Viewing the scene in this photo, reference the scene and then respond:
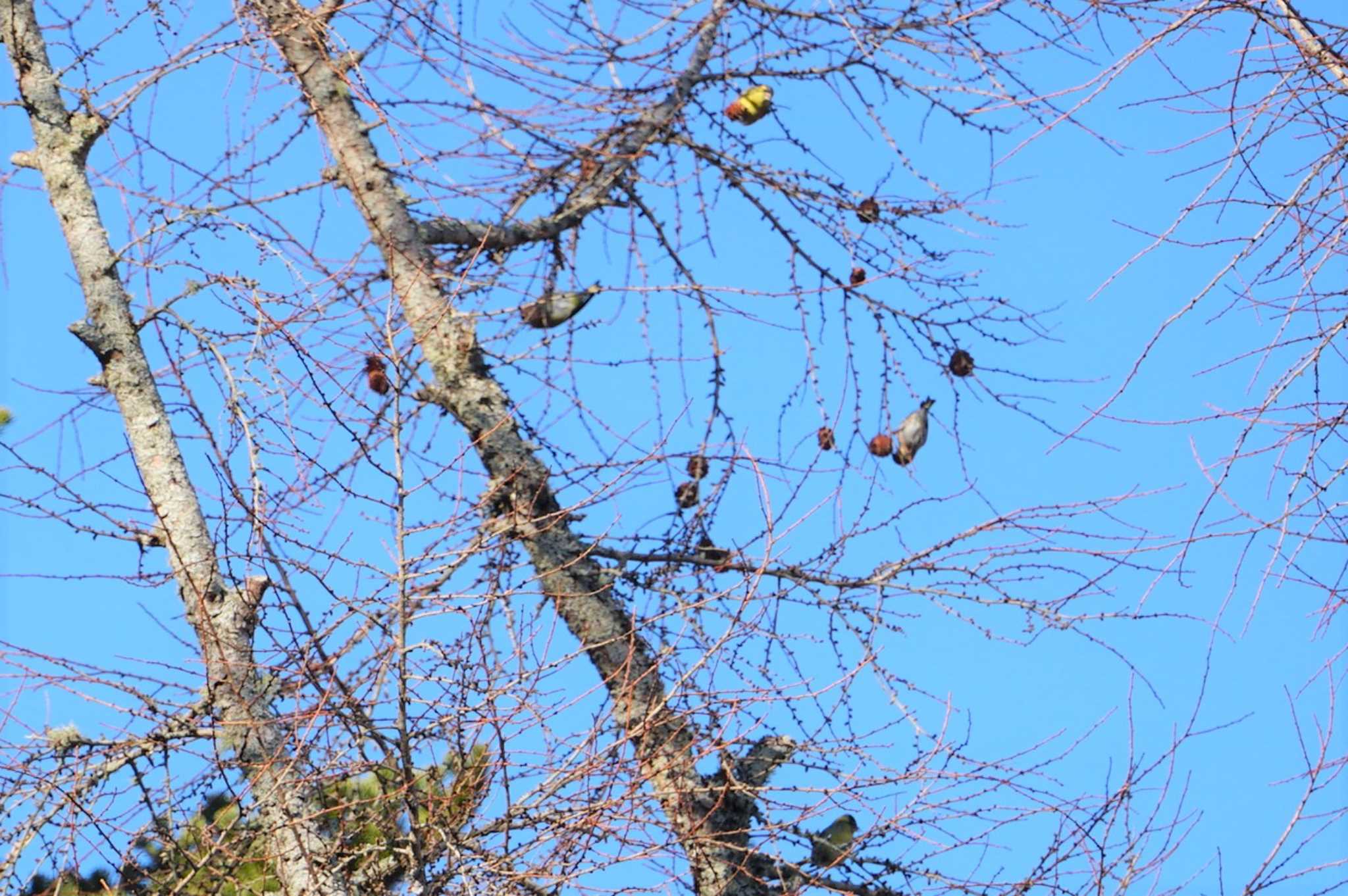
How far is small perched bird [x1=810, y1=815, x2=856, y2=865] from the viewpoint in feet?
19.7

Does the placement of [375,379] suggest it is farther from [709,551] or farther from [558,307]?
[709,551]

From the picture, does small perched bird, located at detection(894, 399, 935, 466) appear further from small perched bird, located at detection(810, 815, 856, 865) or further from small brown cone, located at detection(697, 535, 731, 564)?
small perched bird, located at detection(810, 815, 856, 865)

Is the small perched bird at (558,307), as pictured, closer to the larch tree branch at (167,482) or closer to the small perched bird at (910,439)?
the small perched bird at (910,439)

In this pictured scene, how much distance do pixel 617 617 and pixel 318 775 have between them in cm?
215

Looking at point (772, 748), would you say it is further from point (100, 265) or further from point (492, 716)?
point (100, 265)

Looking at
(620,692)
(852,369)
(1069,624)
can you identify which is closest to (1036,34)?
(852,369)

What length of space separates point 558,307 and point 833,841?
8.08 ft

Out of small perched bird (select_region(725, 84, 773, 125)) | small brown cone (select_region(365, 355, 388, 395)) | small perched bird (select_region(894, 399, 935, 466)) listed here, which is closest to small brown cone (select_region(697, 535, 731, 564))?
small perched bird (select_region(894, 399, 935, 466))

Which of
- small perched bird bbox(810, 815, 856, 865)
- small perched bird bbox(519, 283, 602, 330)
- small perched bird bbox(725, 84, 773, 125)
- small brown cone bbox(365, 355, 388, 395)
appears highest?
small perched bird bbox(725, 84, 773, 125)

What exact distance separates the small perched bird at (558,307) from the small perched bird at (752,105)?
96 cm

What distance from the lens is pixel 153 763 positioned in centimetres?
496

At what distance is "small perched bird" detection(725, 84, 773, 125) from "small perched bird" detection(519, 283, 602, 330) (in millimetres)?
957

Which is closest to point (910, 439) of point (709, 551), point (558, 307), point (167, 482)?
point (709, 551)

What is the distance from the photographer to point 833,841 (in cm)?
612
